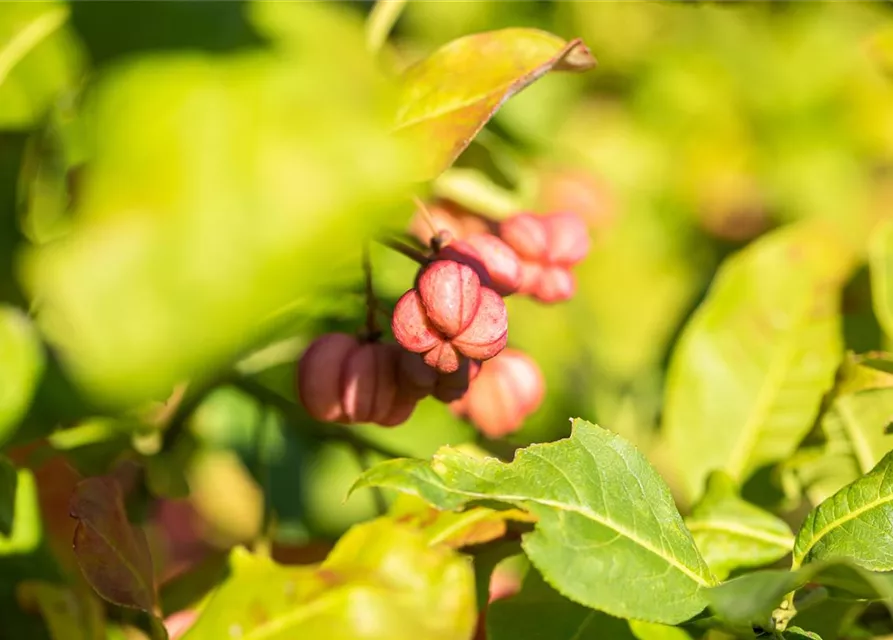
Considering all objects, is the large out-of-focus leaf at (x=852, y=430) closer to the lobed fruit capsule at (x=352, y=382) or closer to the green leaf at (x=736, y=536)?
the green leaf at (x=736, y=536)

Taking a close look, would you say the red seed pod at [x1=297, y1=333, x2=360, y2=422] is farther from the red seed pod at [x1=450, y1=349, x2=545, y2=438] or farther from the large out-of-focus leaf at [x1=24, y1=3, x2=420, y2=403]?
the large out-of-focus leaf at [x1=24, y1=3, x2=420, y2=403]

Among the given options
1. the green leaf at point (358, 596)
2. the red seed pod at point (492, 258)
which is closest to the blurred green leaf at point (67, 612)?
the green leaf at point (358, 596)

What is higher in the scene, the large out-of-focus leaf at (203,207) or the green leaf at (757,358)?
the large out-of-focus leaf at (203,207)

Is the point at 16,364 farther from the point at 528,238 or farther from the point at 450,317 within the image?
the point at 528,238

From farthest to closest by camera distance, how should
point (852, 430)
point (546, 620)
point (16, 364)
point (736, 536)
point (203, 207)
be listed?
point (852, 430) → point (736, 536) → point (546, 620) → point (16, 364) → point (203, 207)

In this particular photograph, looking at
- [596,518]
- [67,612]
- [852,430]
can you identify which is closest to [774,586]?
[596,518]

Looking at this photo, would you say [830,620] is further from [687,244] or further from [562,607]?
[687,244]

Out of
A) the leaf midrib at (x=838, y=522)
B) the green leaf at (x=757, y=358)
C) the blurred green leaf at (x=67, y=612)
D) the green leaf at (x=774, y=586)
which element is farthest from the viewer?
the green leaf at (x=757, y=358)
